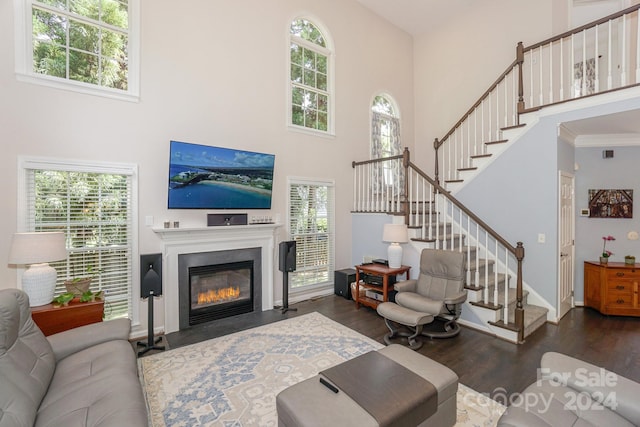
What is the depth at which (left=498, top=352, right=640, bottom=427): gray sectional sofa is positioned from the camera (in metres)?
1.61

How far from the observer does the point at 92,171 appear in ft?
11.0

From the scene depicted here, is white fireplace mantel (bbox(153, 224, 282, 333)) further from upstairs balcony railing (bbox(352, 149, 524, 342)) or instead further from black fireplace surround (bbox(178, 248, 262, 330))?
upstairs balcony railing (bbox(352, 149, 524, 342))

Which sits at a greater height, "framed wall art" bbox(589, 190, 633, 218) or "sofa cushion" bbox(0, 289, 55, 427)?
"framed wall art" bbox(589, 190, 633, 218)

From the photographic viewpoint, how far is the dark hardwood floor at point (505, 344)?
9.34 feet

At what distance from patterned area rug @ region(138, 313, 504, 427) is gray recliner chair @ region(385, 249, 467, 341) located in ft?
2.38

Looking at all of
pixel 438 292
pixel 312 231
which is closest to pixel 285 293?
pixel 312 231

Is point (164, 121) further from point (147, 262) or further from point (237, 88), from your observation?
point (147, 262)

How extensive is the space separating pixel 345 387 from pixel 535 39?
268 inches

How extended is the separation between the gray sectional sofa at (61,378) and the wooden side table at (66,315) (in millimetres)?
550

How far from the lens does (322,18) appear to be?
5.52 metres

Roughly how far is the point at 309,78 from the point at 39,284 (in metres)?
4.90

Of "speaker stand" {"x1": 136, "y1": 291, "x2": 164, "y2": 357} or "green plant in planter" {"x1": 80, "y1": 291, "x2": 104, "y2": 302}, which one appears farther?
"speaker stand" {"x1": 136, "y1": 291, "x2": 164, "y2": 357}

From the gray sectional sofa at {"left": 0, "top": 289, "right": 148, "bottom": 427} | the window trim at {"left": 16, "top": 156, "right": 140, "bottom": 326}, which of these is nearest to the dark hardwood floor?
the window trim at {"left": 16, "top": 156, "right": 140, "bottom": 326}

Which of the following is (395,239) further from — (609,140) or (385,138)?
(609,140)
